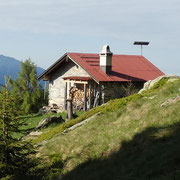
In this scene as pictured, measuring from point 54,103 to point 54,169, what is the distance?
75.3 feet

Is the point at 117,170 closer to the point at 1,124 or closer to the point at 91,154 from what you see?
the point at 91,154

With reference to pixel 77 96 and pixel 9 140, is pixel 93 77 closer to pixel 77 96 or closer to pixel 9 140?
pixel 77 96

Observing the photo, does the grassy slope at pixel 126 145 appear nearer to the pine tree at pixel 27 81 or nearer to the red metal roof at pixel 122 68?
the red metal roof at pixel 122 68

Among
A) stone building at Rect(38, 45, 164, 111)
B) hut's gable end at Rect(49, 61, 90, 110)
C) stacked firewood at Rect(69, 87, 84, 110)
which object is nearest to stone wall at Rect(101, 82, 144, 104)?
stone building at Rect(38, 45, 164, 111)

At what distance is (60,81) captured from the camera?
3406 cm

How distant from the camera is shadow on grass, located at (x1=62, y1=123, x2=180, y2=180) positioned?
27.2 ft

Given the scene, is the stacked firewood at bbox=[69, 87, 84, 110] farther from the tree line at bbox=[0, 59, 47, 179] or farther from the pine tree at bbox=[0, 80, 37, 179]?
the pine tree at bbox=[0, 80, 37, 179]

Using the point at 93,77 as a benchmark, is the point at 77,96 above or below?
below

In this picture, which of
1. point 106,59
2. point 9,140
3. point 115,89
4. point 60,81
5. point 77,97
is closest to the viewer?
point 9,140

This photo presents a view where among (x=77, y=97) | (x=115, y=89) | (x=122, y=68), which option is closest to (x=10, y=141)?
(x=115, y=89)

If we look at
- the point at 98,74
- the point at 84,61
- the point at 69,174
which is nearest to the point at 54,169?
the point at 69,174

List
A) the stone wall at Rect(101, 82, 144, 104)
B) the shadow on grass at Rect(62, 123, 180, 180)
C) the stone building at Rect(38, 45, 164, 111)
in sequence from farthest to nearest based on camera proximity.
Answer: the stone building at Rect(38, 45, 164, 111), the stone wall at Rect(101, 82, 144, 104), the shadow on grass at Rect(62, 123, 180, 180)

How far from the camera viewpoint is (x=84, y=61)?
31.3m

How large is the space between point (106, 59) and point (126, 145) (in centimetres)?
1955
